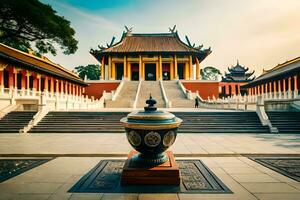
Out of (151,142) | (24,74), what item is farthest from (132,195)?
(24,74)

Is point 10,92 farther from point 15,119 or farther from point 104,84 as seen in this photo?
point 104,84

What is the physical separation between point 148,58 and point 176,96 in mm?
13156

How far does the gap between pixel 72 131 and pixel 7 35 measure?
25.8 feet

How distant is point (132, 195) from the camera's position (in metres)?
3.58

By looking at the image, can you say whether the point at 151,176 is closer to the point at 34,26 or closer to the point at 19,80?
the point at 34,26

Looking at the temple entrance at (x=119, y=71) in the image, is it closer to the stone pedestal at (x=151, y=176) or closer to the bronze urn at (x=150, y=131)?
the bronze urn at (x=150, y=131)

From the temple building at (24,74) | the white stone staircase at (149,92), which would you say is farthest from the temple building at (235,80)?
the temple building at (24,74)

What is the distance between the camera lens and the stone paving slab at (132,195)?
3.55m

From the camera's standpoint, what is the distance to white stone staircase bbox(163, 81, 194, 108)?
25.5 m

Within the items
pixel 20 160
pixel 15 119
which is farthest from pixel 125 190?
pixel 15 119

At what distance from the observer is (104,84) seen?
34750 mm

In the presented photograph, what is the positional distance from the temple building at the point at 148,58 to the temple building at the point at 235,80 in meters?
8.45

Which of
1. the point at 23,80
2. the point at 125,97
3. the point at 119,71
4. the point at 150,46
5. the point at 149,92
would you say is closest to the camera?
the point at 23,80

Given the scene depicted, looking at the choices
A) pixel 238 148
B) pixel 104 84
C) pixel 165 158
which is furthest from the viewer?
pixel 104 84
